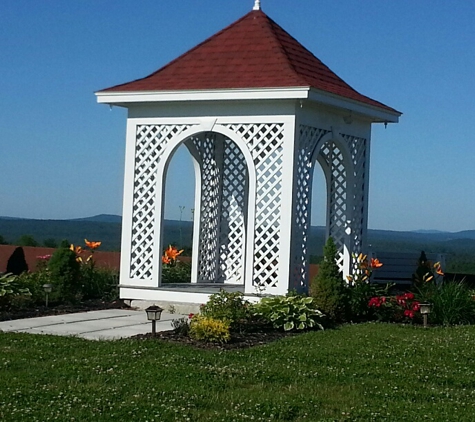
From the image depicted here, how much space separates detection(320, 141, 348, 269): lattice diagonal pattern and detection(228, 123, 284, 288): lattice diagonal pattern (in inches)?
81.0

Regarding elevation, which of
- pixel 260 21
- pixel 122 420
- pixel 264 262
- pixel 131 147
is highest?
pixel 260 21

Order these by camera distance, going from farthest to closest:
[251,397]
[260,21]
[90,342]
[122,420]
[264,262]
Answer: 1. [260,21]
2. [264,262]
3. [90,342]
4. [251,397]
5. [122,420]

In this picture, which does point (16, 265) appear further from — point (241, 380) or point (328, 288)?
point (241, 380)

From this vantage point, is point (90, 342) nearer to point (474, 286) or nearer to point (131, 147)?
point (131, 147)

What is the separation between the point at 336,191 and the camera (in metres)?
14.8

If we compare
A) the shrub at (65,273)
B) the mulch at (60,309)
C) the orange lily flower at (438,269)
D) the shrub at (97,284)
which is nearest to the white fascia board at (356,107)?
the orange lily flower at (438,269)

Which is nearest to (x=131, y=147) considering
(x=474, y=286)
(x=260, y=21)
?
(x=260, y=21)

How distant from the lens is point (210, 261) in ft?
50.2

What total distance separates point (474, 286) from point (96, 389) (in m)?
9.98

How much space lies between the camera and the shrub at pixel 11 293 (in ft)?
41.1

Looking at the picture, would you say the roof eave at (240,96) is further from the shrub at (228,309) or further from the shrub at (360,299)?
the shrub at (228,309)

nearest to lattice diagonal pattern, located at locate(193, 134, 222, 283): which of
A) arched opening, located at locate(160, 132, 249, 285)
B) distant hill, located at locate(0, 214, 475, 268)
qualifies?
arched opening, located at locate(160, 132, 249, 285)

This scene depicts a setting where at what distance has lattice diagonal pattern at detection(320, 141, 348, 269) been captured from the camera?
48.2 ft

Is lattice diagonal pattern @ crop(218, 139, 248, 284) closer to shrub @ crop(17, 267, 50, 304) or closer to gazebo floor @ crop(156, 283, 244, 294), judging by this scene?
gazebo floor @ crop(156, 283, 244, 294)
